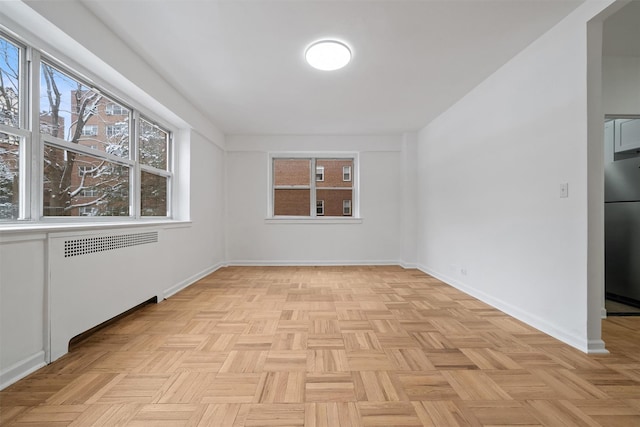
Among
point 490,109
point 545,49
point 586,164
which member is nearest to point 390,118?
point 490,109

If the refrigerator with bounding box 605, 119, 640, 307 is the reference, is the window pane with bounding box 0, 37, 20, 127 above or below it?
above

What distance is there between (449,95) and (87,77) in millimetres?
3903

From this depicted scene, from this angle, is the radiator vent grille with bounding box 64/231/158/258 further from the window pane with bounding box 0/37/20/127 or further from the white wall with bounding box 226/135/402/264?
the white wall with bounding box 226/135/402/264

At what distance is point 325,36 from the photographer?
2471 millimetres

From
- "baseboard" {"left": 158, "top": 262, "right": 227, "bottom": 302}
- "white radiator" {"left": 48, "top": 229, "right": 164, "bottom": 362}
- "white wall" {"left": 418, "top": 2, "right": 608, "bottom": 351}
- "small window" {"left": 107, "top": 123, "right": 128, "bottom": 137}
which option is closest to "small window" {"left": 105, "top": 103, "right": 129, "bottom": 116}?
"small window" {"left": 107, "top": 123, "right": 128, "bottom": 137}

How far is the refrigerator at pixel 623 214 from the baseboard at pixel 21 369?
5.24 metres

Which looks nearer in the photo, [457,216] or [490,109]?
[490,109]

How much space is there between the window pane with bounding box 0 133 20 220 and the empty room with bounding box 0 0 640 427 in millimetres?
14

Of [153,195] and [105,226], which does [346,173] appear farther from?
[105,226]

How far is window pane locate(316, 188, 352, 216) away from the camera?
5863mm

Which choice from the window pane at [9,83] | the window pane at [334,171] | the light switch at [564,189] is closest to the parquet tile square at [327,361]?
the light switch at [564,189]

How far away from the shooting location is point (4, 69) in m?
1.85

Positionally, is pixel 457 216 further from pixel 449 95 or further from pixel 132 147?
pixel 132 147

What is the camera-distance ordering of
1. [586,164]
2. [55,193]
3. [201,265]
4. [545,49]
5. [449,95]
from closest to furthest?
[586,164], [55,193], [545,49], [449,95], [201,265]
